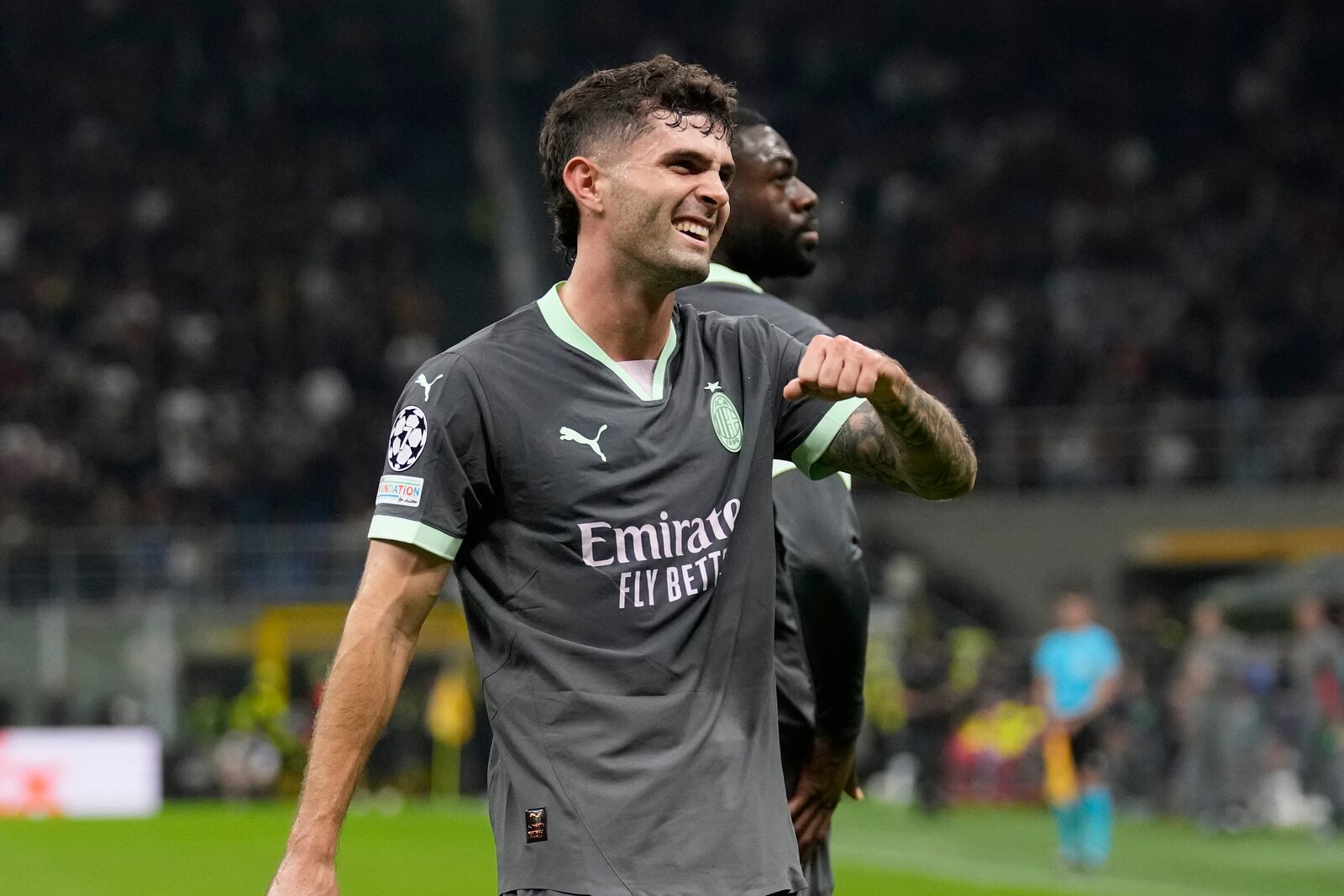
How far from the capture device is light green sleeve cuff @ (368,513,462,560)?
346cm

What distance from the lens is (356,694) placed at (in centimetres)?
344

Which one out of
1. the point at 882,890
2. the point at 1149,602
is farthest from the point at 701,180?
the point at 1149,602

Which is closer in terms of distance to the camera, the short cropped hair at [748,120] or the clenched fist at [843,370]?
the clenched fist at [843,370]

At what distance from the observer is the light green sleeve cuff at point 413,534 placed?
11.3ft

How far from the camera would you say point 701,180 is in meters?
3.59

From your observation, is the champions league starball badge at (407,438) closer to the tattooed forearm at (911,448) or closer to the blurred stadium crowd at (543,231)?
the tattooed forearm at (911,448)

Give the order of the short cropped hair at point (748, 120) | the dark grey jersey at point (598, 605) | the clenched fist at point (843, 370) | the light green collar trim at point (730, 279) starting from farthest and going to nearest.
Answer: the short cropped hair at point (748, 120) < the light green collar trim at point (730, 279) < the dark grey jersey at point (598, 605) < the clenched fist at point (843, 370)

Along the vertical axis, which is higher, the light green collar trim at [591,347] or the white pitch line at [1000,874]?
the light green collar trim at [591,347]

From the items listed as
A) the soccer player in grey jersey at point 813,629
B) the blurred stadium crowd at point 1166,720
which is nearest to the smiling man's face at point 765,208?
the soccer player in grey jersey at point 813,629

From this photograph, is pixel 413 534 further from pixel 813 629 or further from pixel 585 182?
pixel 813 629

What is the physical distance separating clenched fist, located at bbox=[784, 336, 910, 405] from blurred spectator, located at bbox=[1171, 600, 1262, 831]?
46.0ft

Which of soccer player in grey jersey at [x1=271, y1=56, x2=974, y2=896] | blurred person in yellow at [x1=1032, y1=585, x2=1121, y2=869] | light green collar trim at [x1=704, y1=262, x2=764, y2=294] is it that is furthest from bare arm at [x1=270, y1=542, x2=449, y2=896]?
blurred person in yellow at [x1=1032, y1=585, x2=1121, y2=869]

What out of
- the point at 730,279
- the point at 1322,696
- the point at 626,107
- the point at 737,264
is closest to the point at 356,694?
the point at 626,107

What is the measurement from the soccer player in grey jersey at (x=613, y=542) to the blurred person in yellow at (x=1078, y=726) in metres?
10.3
